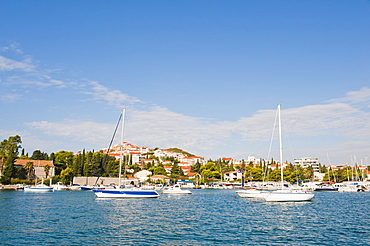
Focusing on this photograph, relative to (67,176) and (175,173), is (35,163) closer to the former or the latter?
(67,176)

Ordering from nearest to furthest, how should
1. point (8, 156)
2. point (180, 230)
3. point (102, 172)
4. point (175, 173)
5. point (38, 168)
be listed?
point (180, 230), point (8, 156), point (38, 168), point (102, 172), point (175, 173)

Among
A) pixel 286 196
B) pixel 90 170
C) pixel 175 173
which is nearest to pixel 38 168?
pixel 90 170

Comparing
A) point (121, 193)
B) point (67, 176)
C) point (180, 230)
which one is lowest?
point (180, 230)

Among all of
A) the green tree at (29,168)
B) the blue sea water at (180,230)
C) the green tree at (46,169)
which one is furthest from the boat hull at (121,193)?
the green tree at (46,169)

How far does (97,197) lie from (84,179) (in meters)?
59.7

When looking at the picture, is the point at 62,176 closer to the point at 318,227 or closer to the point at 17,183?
the point at 17,183

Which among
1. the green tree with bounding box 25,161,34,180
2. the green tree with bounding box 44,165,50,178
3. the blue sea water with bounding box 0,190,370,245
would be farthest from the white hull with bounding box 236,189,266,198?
the green tree with bounding box 44,165,50,178

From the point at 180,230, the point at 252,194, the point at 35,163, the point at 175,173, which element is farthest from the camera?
the point at 175,173

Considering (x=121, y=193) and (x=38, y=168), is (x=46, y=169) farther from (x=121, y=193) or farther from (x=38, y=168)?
(x=121, y=193)

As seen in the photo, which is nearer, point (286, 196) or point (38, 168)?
point (286, 196)

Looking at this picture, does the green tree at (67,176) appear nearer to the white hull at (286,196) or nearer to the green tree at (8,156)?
the green tree at (8,156)

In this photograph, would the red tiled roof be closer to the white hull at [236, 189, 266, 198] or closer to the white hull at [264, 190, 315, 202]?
the white hull at [236, 189, 266, 198]

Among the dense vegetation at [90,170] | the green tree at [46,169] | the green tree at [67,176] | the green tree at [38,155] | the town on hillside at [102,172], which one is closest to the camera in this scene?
the dense vegetation at [90,170]

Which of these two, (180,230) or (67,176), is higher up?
(67,176)
